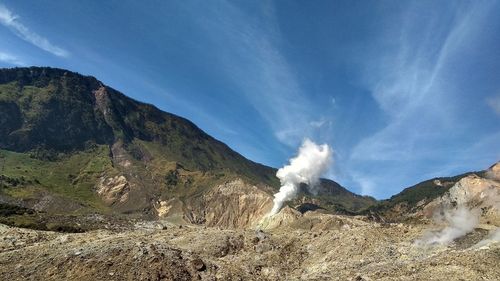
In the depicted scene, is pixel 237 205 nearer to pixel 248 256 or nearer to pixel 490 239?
pixel 248 256

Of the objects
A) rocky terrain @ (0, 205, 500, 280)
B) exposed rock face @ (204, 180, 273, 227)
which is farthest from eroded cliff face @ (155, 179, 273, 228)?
A: rocky terrain @ (0, 205, 500, 280)

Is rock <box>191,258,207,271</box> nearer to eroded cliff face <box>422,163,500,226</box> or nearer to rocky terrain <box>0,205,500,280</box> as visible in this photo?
rocky terrain <box>0,205,500,280</box>

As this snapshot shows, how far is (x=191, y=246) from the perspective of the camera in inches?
1635

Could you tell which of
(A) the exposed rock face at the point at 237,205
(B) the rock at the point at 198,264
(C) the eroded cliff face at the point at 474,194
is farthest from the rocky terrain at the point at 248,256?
(A) the exposed rock face at the point at 237,205

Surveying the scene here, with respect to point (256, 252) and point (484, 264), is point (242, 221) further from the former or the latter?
point (484, 264)

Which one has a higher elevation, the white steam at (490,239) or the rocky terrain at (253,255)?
the white steam at (490,239)

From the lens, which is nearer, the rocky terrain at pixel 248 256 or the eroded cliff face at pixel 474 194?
the rocky terrain at pixel 248 256

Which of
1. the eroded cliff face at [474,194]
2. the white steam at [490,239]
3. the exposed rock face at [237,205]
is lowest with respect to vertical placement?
the white steam at [490,239]

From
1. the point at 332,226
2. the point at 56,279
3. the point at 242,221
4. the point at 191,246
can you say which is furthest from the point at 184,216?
the point at 56,279

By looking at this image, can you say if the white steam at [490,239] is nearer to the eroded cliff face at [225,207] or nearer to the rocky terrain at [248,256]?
the rocky terrain at [248,256]

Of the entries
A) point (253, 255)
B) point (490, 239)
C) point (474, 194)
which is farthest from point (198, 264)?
point (474, 194)

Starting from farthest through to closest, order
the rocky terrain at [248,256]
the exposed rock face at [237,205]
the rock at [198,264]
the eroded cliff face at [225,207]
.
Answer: the exposed rock face at [237,205] → the eroded cliff face at [225,207] → the rock at [198,264] → the rocky terrain at [248,256]

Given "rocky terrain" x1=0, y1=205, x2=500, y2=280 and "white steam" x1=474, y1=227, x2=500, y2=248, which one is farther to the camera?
"white steam" x1=474, y1=227, x2=500, y2=248

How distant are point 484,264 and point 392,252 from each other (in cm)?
836
